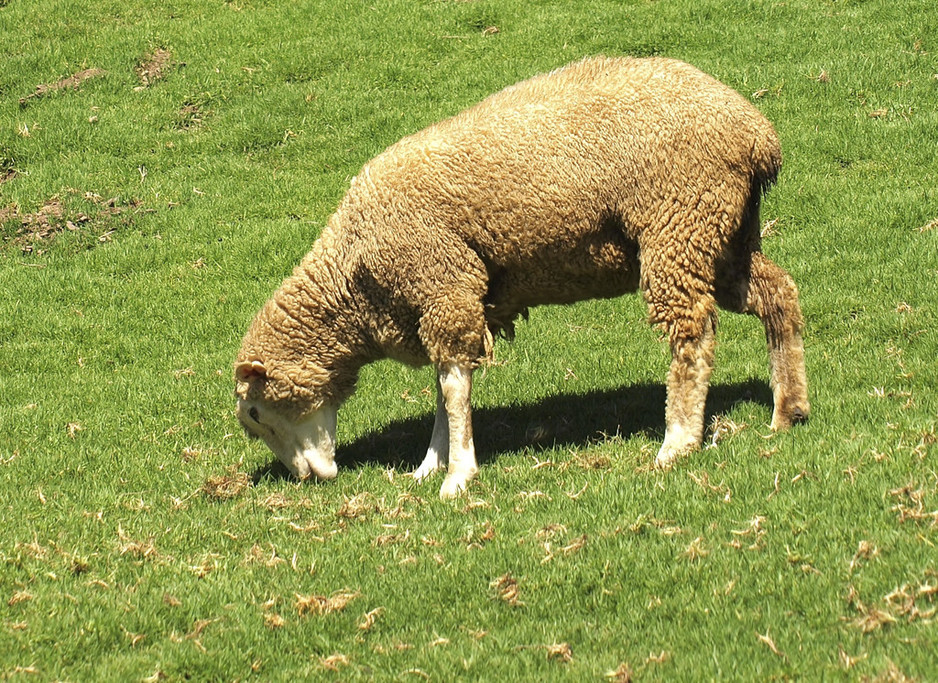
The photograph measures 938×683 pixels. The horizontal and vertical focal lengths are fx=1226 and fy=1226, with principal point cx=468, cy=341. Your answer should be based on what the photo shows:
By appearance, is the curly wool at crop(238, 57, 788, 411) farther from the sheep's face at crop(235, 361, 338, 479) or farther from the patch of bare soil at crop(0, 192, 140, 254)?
the patch of bare soil at crop(0, 192, 140, 254)

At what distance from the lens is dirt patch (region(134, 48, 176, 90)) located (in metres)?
16.4

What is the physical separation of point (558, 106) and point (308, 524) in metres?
3.02

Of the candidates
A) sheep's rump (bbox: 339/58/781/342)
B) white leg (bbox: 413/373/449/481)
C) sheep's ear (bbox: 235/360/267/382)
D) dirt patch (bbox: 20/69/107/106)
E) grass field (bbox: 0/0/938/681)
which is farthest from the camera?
dirt patch (bbox: 20/69/107/106)

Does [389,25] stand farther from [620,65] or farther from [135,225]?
[620,65]

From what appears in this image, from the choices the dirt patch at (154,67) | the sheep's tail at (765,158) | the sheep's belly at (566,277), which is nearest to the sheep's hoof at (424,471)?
the sheep's belly at (566,277)

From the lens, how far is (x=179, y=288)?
1234 centimetres

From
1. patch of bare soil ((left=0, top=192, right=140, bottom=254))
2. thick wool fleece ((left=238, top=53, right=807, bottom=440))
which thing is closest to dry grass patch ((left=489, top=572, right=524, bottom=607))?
thick wool fleece ((left=238, top=53, right=807, bottom=440))

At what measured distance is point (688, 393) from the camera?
25.2 feet

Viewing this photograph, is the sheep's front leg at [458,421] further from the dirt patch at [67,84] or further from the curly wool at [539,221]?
the dirt patch at [67,84]

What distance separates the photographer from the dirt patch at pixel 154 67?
16.4 metres

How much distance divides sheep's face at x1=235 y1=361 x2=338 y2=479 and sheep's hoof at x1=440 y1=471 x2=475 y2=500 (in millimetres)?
999

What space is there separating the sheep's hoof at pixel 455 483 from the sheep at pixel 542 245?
0.06ft

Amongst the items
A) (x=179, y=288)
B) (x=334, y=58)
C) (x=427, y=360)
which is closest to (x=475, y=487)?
(x=427, y=360)

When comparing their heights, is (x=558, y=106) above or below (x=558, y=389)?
above
